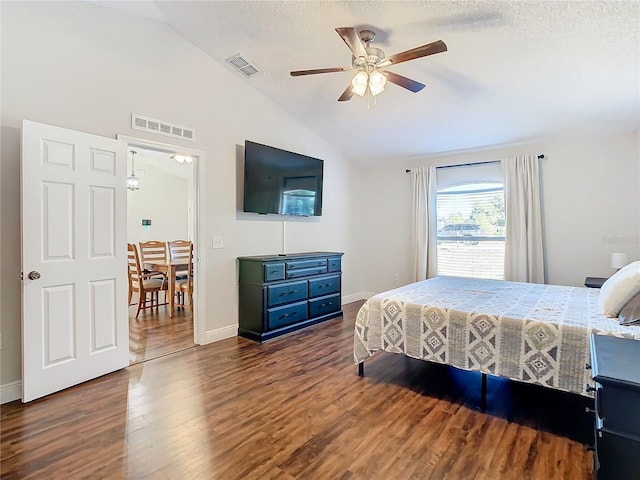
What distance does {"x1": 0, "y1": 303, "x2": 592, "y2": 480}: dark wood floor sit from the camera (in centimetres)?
176

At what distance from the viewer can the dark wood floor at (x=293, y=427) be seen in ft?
5.76

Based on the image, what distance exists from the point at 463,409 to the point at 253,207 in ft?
9.69

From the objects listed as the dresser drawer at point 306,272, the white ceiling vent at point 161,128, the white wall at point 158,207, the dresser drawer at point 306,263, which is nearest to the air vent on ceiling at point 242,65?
the white ceiling vent at point 161,128

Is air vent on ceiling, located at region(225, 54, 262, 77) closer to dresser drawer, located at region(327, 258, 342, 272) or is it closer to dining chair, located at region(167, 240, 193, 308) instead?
dresser drawer, located at region(327, 258, 342, 272)

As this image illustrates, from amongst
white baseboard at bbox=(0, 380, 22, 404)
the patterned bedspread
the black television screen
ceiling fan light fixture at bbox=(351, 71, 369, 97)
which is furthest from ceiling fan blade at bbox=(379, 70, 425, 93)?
white baseboard at bbox=(0, 380, 22, 404)

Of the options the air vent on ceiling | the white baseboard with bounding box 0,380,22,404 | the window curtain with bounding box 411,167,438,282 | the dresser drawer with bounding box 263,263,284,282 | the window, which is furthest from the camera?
the window curtain with bounding box 411,167,438,282

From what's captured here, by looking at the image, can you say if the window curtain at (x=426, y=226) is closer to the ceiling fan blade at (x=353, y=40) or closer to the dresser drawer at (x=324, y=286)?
the dresser drawer at (x=324, y=286)

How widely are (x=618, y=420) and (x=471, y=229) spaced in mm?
4268

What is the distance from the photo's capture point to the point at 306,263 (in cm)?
436

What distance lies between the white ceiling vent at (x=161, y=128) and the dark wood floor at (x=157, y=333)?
2.19m

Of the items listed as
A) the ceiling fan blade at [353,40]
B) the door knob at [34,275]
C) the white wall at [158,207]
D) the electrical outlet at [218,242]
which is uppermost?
the ceiling fan blade at [353,40]

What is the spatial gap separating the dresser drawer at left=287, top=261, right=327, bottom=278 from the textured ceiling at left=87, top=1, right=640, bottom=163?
2.06m

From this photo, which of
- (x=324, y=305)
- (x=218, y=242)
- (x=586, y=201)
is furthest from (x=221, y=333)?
(x=586, y=201)

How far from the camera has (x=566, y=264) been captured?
4453 mm
